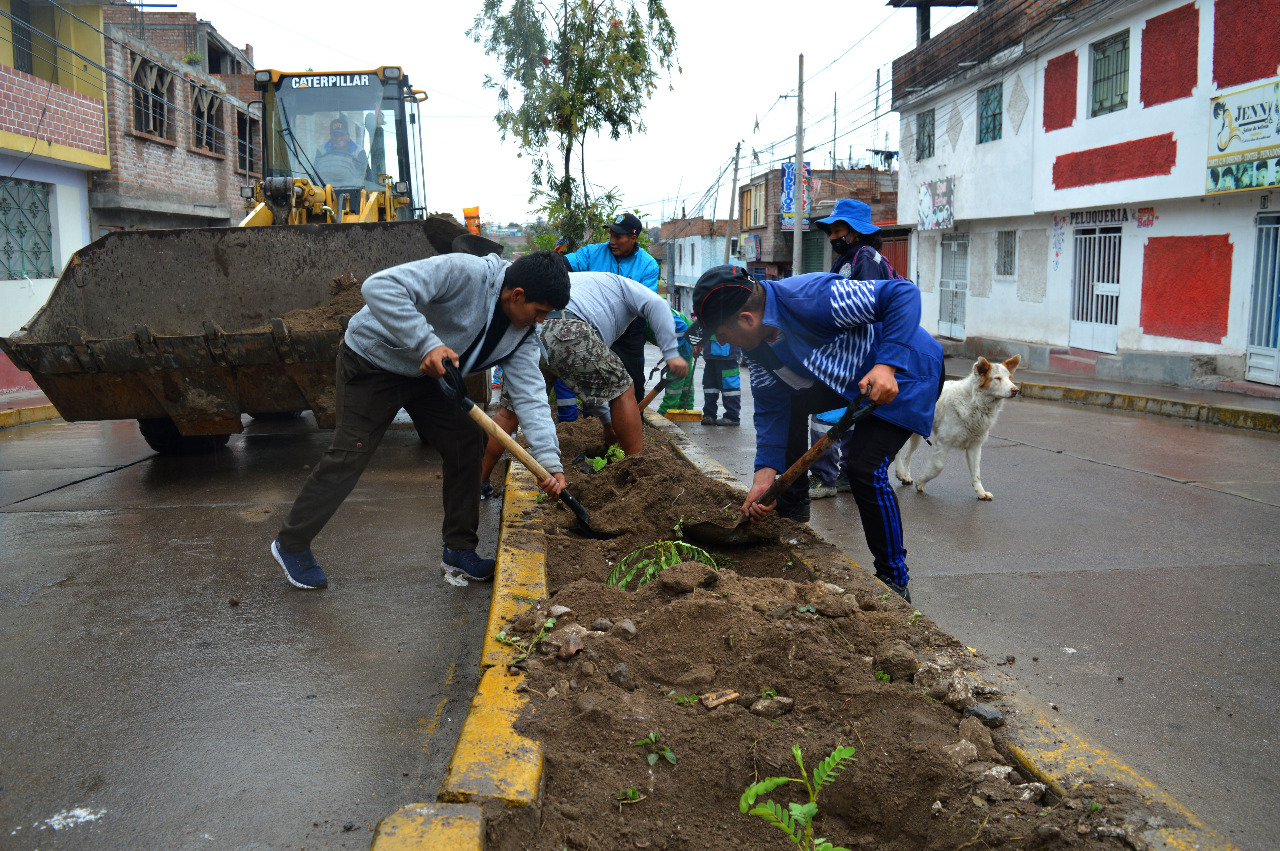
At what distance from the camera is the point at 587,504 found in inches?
214

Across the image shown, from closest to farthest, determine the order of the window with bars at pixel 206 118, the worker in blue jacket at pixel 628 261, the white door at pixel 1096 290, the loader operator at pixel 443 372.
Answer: the loader operator at pixel 443 372
the worker in blue jacket at pixel 628 261
the white door at pixel 1096 290
the window with bars at pixel 206 118

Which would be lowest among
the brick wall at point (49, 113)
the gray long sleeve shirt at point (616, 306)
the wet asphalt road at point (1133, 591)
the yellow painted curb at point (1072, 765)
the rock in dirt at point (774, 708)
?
the wet asphalt road at point (1133, 591)

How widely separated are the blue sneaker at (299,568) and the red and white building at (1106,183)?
40.8 feet

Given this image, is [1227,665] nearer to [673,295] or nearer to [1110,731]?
[1110,731]

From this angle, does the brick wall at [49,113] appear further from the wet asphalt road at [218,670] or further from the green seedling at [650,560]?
the green seedling at [650,560]

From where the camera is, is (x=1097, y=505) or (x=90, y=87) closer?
(x=1097, y=505)

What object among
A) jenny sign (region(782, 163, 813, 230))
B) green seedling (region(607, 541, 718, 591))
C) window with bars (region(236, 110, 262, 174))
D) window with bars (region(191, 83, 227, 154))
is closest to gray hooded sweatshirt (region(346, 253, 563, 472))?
green seedling (region(607, 541, 718, 591))

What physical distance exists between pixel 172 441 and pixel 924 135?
789 inches

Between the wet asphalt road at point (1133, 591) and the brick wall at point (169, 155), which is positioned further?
the brick wall at point (169, 155)

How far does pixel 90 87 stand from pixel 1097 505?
17.0 meters

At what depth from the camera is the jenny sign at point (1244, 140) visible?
38.2 ft

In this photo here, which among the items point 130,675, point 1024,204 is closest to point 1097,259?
point 1024,204

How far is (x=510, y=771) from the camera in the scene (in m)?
2.29

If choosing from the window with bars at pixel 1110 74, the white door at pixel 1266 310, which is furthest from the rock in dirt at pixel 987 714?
the window with bars at pixel 1110 74
